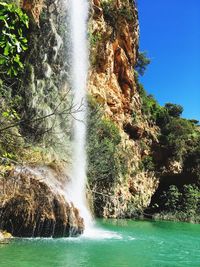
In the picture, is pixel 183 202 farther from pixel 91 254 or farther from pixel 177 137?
pixel 91 254

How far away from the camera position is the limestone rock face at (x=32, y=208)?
42.0ft

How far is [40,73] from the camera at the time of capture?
23.1 metres

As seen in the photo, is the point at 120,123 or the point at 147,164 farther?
the point at 147,164

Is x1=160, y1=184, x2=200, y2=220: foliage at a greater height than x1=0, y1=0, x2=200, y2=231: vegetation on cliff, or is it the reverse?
x1=0, y1=0, x2=200, y2=231: vegetation on cliff

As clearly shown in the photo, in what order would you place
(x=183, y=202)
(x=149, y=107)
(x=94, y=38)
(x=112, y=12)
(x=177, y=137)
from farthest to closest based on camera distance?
1. (x=149, y=107)
2. (x=177, y=137)
3. (x=183, y=202)
4. (x=112, y=12)
5. (x=94, y=38)

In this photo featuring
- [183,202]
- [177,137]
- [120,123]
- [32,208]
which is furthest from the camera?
[177,137]

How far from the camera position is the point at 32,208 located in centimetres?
1295

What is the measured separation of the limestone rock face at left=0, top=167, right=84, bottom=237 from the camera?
12812 millimetres

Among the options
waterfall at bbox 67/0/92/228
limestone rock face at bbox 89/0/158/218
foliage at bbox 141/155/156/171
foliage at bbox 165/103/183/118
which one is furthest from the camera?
foliage at bbox 165/103/183/118

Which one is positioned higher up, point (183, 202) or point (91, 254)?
point (183, 202)

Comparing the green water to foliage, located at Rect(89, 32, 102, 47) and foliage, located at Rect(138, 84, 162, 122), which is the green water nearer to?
foliage, located at Rect(89, 32, 102, 47)

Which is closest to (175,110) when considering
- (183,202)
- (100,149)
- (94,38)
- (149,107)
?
(149,107)

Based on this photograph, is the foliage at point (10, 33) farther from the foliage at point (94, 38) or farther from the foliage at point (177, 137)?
the foliage at point (177, 137)

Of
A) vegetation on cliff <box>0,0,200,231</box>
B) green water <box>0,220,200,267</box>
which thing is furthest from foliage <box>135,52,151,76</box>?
green water <box>0,220,200,267</box>
